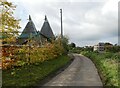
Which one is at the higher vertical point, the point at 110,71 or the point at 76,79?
the point at 110,71

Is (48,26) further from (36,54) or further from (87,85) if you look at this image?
(87,85)

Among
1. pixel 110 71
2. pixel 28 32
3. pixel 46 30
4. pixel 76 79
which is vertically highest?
pixel 46 30

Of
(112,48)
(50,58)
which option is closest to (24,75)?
(50,58)

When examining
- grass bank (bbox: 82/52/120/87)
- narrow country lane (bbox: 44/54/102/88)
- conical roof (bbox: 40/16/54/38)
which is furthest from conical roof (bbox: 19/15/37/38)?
conical roof (bbox: 40/16/54/38)

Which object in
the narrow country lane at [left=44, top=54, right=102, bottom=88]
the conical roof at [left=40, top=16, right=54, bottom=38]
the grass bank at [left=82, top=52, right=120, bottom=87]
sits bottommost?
the narrow country lane at [left=44, top=54, right=102, bottom=88]

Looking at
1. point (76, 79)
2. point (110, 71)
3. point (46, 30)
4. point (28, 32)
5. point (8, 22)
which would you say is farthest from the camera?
point (46, 30)

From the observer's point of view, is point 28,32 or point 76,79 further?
point 28,32

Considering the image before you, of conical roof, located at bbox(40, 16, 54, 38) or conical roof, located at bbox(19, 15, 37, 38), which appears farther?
conical roof, located at bbox(40, 16, 54, 38)

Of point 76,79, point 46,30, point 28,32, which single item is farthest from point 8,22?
point 46,30

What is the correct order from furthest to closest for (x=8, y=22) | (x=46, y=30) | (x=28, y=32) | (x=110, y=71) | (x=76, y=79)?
(x=46, y=30) < (x=28, y=32) < (x=110, y=71) < (x=76, y=79) < (x=8, y=22)

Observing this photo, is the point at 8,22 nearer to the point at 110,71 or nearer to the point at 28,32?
the point at 110,71

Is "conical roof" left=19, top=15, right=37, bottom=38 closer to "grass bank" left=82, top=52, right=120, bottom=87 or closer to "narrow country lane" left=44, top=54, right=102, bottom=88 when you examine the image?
"narrow country lane" left=44, top=54, right=102, bottom=88

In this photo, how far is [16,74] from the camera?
65.6 feet

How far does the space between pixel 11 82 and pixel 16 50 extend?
6.75ft
